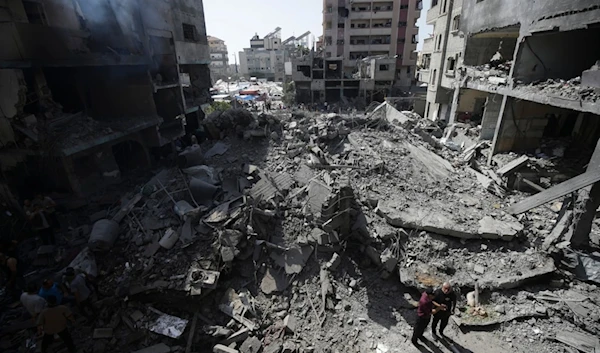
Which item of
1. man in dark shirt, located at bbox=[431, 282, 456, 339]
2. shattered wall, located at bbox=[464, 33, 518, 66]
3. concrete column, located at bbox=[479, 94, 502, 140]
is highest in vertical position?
shattered wall, located at bbox=[464, 33, 518, 66]

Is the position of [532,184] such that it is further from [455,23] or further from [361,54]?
[361,54]

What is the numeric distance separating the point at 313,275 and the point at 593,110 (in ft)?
29.9

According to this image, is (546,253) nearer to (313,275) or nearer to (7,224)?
(313,275)

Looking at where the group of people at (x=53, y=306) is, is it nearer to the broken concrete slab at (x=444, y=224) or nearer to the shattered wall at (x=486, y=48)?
the broken concrete slab at (x=444, y=224)

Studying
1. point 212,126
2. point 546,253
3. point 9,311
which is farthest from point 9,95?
point 546,253

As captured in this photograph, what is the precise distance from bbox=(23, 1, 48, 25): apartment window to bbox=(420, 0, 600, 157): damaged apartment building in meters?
17.0

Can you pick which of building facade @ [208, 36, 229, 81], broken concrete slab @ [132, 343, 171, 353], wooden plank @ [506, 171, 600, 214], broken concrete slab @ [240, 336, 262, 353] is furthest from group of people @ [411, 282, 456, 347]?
building facade @ [208, 36, 229, 81]

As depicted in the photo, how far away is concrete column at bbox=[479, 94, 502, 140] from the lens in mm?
14211

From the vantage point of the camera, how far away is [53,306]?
5.45m

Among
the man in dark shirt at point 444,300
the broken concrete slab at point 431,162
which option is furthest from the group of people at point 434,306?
the broken concrete slab at point 431,162

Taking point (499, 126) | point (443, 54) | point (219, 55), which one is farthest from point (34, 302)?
point (219, 55)

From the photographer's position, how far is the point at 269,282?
7.26 m

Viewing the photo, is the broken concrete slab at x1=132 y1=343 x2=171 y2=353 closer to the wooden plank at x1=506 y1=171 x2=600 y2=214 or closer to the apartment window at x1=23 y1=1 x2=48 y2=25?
the wooden plank at x1=506 y1=171 x2=600 y2=214

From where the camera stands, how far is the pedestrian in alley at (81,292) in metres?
6.38
